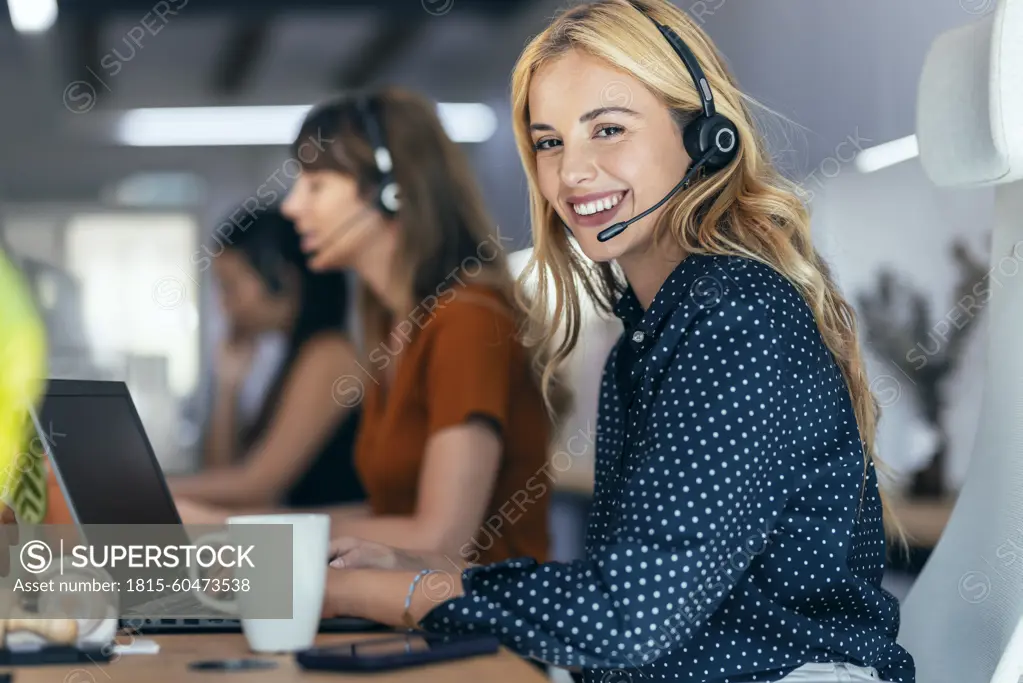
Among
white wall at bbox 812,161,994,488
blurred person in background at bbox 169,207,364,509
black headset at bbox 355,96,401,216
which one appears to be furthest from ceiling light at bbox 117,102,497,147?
white wall at bbox 812,161,994,488

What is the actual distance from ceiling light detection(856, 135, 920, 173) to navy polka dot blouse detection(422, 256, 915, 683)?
5.57 feet

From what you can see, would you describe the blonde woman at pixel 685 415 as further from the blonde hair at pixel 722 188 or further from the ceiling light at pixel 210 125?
the ceiling light at pixel 210 125

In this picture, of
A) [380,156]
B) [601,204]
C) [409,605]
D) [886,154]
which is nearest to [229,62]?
[380,156]

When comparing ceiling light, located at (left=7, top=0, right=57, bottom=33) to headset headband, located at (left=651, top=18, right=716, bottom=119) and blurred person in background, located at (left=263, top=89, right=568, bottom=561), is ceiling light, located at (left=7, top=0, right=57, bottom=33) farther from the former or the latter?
headset headband, located at (left=651, top=18, right=716, bottom=119)

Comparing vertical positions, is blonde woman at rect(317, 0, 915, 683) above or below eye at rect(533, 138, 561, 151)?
below

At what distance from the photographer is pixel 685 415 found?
994mm

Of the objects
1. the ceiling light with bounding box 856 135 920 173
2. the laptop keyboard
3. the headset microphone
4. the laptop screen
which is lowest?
the laptop keyboard

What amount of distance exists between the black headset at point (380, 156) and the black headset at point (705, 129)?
3.33 ft

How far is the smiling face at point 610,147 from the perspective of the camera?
1.26 meters

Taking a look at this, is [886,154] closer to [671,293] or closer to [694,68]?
[694,68]

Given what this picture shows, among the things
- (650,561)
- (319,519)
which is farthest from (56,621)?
(650,561)

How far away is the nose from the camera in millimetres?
1274

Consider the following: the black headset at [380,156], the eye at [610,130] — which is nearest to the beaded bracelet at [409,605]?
the eye at [610,130]

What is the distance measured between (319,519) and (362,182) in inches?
59.6
